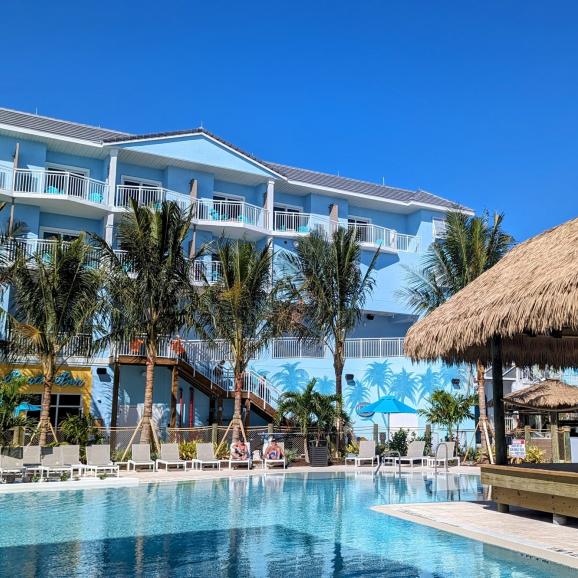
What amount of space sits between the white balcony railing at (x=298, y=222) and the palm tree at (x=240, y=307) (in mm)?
7586

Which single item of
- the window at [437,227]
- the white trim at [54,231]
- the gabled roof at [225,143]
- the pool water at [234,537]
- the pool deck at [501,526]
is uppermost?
the gabled roof at [225,143]

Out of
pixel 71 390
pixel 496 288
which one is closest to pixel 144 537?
pixel 496 288

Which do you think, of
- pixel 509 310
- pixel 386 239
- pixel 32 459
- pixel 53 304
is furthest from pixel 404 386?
pixel 509 310

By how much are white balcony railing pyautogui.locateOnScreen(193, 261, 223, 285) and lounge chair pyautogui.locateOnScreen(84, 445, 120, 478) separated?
8.86 meters

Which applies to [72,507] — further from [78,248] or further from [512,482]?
[78,248]

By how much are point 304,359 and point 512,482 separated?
1719 cm

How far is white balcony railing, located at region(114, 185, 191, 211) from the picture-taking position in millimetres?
26087

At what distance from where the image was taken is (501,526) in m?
9.23

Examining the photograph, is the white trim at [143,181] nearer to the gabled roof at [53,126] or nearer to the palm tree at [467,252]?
the gabled roof at [53,126]

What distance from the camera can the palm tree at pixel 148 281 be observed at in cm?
2011

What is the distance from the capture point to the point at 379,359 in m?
27.4

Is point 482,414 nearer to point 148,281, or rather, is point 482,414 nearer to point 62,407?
point 148,281

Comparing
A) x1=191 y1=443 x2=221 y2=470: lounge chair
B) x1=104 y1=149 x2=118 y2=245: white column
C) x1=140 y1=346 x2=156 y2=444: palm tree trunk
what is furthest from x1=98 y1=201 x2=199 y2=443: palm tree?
x1=104 y1=149 x2=118 y2=245: white column

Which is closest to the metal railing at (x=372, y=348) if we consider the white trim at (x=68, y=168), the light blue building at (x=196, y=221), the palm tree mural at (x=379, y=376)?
the light blue building at (x=196, y=221)
